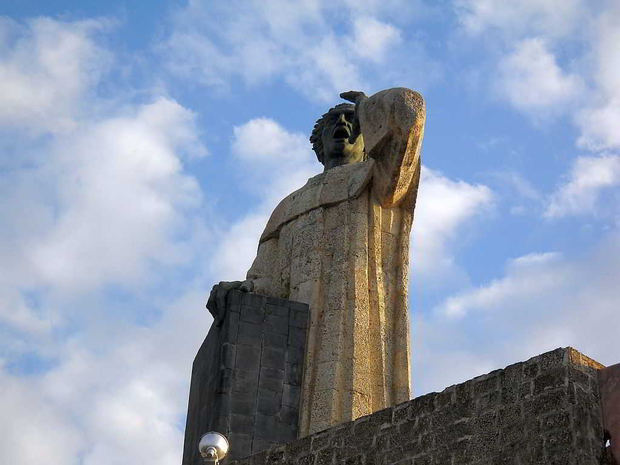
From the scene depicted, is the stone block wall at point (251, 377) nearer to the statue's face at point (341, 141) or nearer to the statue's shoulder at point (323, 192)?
the statue's shoulder at point (323, 192)

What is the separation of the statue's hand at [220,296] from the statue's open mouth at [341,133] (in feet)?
6.72

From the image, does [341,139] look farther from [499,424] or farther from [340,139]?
[499,424]

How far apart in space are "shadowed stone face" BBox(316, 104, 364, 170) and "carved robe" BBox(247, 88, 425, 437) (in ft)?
1.16

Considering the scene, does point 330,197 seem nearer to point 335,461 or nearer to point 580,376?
point 335,461

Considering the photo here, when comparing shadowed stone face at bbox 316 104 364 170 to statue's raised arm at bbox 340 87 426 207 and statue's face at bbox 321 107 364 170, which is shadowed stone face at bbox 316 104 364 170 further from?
statue's raised arm at bbox 340 87 426 207

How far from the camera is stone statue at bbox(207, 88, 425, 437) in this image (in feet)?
38.8

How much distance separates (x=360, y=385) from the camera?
11.8 m

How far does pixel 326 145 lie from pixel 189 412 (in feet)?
10.2

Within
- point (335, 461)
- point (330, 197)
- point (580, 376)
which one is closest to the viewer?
point (580, 376)

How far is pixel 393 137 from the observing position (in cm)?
1223

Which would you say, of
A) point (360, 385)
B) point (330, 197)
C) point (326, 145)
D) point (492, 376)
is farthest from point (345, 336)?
point (492, 376)

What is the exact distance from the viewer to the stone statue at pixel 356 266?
1184cm

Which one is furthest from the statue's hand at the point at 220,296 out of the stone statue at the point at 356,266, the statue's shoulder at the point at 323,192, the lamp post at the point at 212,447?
the lamp post at the point at 212,447

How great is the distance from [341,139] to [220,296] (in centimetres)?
240
